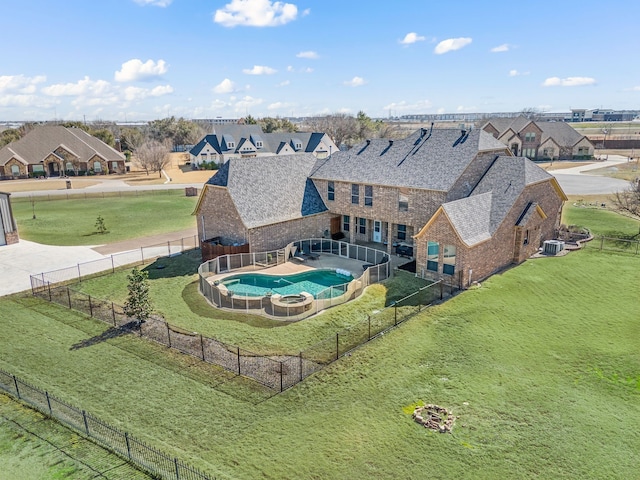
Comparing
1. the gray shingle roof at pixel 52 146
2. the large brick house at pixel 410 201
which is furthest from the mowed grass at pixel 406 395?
the gray shingle roof at pixel 52 146

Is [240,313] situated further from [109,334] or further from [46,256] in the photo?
[46,256]

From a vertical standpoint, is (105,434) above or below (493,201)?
below

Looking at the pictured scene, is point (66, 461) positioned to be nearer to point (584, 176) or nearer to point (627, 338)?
point (627, 338)

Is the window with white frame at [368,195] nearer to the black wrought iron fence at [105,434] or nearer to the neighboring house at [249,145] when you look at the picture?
the black wrought iron fence at [105,434]

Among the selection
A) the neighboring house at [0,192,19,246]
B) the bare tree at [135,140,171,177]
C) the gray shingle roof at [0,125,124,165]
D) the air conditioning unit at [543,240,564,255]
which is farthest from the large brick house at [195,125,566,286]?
the gray shingle roof at [0,125,124,165]

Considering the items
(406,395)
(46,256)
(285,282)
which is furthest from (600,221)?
(46,256)

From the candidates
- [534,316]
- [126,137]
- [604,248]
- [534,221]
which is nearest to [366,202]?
[534,221]
